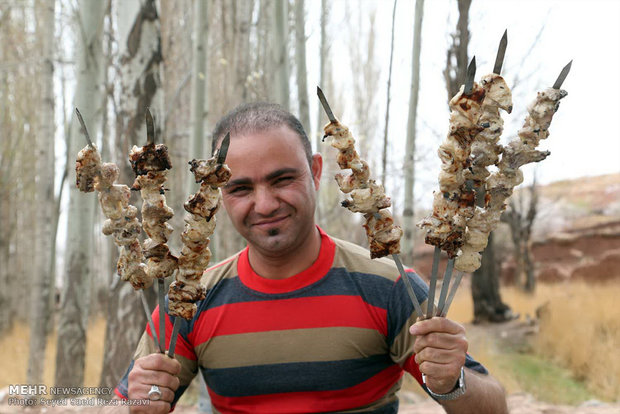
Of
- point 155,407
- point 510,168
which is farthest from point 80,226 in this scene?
point 510,168

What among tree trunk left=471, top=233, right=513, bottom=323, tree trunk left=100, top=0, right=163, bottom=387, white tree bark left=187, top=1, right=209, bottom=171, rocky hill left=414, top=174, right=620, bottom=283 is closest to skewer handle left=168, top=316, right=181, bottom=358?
white tree bark left=187, top=1, right=209, bottom=171

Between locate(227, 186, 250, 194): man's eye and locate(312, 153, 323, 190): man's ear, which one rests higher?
locate(312, 153, 323, 190): man's ear

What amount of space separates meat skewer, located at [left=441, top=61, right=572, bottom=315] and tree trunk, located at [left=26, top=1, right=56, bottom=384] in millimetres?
4908

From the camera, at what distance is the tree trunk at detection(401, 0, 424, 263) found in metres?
3.45

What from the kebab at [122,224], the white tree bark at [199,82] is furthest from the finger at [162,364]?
the white tree bark at [199,82]

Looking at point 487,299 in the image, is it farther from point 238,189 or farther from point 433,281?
point 433,281

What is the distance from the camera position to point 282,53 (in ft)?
12.7

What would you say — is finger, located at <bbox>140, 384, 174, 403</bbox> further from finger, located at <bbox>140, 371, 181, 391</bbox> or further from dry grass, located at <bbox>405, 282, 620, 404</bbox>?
dry grass, located at <bbox>405, 282, 620, 404</bbox>

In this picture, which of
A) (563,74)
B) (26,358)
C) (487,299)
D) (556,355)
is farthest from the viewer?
(487,299)

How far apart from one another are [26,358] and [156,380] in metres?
8.01

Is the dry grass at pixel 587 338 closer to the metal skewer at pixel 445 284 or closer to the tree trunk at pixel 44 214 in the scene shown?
the metal skewer at pixel 445 284

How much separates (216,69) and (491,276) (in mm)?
5996

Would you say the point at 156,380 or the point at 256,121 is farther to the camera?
the point at 256,121

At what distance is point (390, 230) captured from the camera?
140 centimetres
